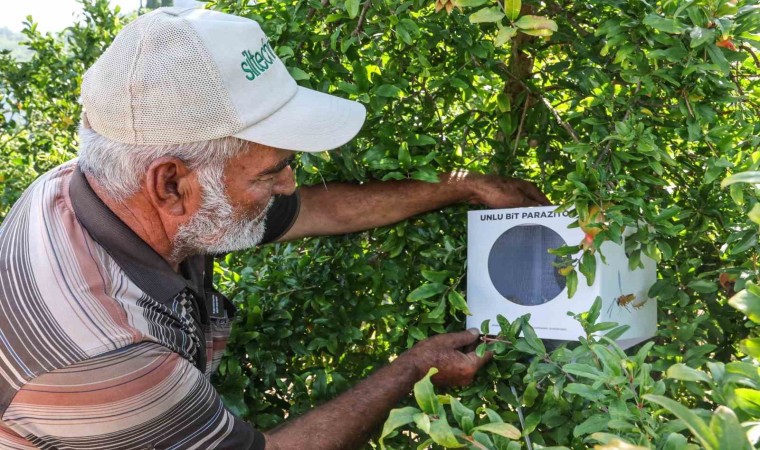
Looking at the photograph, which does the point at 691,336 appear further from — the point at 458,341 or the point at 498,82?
the point at 498,82

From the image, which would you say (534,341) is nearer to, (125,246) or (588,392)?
(588,392)

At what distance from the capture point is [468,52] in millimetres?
2094

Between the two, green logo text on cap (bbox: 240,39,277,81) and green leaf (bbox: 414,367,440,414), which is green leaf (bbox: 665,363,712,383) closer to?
green leaf (bbox: 414,367,440,414)

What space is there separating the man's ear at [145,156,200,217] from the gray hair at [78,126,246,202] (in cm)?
2

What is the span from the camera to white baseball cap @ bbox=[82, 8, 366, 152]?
1717 millimetres

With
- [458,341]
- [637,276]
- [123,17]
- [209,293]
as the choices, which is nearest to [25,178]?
[123,17]

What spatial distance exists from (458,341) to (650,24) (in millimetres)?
816

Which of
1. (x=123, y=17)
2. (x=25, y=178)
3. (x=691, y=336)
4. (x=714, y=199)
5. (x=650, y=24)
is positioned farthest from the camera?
(x=123, y=17)

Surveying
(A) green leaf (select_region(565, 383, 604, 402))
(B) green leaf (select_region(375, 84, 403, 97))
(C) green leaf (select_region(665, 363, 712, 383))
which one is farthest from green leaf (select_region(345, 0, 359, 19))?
(C) green leaf (select_region(665, 363, 712, 383))

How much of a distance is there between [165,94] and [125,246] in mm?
337

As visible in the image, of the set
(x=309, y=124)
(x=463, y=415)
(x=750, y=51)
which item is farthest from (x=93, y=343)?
(x=750, y=51)

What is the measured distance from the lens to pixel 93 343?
1.56 metres

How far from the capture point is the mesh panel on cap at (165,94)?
1713mm

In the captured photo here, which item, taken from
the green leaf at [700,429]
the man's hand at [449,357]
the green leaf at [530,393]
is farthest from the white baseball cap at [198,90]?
the green leaf at [700,429]
